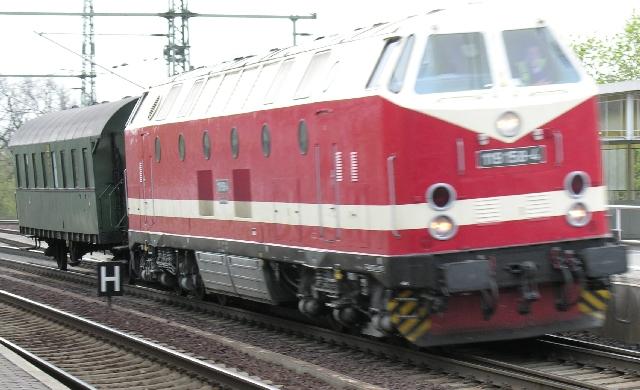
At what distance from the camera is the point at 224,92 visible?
47.4 feet

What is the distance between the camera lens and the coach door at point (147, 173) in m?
17.1

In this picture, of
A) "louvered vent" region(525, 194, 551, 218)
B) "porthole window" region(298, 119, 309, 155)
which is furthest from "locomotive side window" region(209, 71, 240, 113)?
"louvered vent" region(525, 194, 551, 218)

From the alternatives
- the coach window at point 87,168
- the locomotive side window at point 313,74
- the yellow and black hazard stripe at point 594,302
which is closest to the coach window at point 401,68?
the locomotive side window at point 313,74

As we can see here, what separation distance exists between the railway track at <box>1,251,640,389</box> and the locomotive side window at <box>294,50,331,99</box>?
2.84 m

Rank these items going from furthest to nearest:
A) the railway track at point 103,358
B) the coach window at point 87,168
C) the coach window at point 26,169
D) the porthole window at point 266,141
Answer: the coach window at point 26,169, the coach window at point 87,168, the porthole window at point 266,141, the railway track at point 103,358

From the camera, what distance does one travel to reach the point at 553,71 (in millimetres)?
10469

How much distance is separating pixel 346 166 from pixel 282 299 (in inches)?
122

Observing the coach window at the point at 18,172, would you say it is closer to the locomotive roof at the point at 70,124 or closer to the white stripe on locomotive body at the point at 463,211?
the locomotive roof at the point at 70,124

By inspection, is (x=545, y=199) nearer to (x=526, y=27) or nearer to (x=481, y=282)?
(x=481, y=282)

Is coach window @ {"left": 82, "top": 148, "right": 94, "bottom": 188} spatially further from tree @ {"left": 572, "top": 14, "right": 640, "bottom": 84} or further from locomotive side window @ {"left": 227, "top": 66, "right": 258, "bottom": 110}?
tree @ {"left": 572, "top": 14, "right": 640, "bottom": 84}

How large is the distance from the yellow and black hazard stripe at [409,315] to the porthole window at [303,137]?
2.34m

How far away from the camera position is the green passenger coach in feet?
71.0

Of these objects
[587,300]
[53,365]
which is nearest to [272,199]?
[53,365]

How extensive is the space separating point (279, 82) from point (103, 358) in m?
3.96
